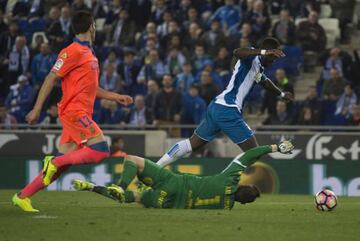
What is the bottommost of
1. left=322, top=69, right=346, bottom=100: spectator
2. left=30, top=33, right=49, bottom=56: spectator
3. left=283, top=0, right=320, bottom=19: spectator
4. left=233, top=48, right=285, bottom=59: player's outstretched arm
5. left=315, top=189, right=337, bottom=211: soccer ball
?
left=315, top=189, right=337, bottom=211: soccer ball

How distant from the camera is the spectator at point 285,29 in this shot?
23875mm

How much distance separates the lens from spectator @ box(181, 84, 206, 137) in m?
22.6

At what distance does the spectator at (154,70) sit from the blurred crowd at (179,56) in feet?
0.08

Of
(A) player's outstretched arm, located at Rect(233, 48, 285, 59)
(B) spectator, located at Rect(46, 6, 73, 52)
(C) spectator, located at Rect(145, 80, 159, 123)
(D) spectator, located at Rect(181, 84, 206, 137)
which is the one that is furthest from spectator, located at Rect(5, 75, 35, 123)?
(A) player's outstretched arm, located at Rect(233, 48, 285, 59)

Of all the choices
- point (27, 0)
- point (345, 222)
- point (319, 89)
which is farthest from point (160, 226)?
point (27, 0)

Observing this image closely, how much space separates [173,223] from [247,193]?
152 centimetres

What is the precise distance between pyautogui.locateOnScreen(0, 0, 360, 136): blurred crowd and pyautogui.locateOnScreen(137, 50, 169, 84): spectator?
0.02m

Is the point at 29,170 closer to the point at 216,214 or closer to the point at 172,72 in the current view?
the point at 172,72

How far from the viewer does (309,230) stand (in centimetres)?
1077

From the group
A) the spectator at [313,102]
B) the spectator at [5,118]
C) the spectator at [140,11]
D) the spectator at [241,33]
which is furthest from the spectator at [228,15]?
the spectator at [5,118]

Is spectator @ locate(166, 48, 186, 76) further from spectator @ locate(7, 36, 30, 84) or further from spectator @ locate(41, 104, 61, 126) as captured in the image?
spectator @ locate(7, 36, 30, 84)

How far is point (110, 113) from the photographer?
77.0ft

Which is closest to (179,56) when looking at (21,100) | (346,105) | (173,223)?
(21,100)

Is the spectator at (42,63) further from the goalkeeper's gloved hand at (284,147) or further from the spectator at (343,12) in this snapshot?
the goalkeeper's gloved hand at (284,147)
